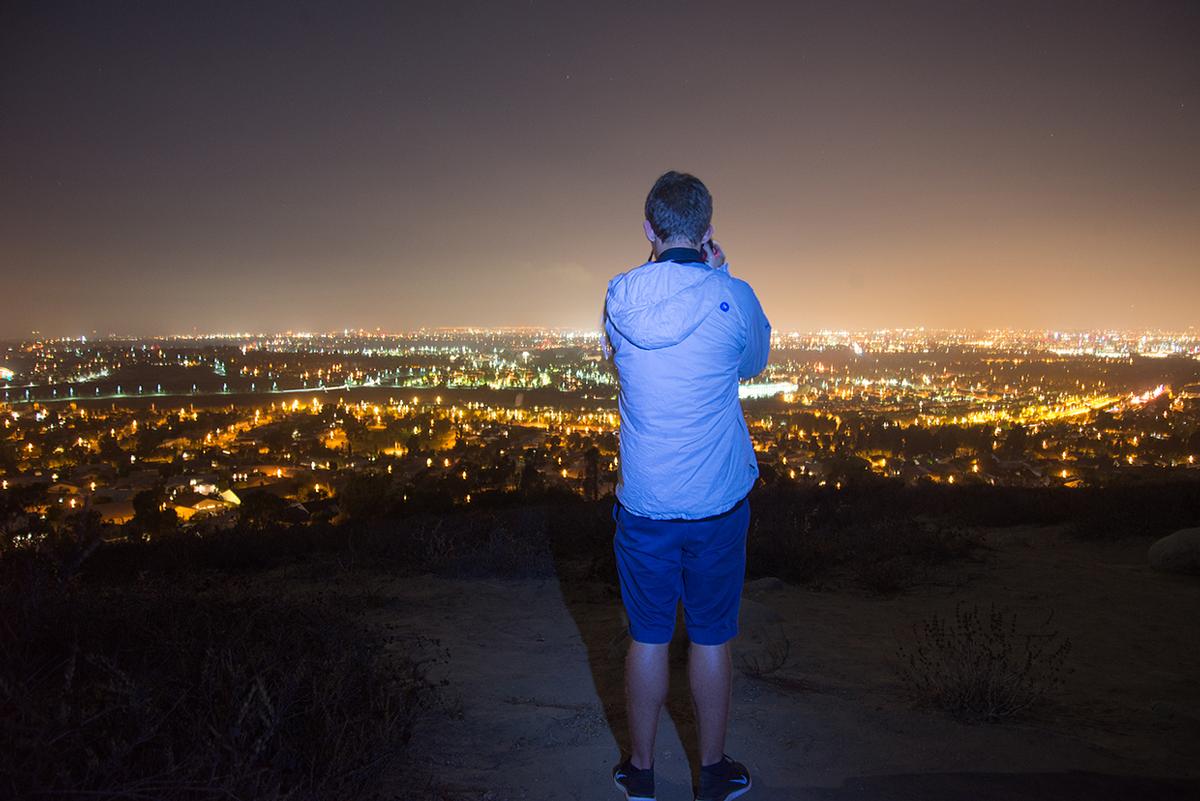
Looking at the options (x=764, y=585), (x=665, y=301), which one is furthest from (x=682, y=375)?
(x=764, y=585)

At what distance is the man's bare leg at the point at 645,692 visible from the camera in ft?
7.04

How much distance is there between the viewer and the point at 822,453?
18328mm

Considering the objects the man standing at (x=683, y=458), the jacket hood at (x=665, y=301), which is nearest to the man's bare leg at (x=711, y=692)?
the man standing at (x=683, y=458)

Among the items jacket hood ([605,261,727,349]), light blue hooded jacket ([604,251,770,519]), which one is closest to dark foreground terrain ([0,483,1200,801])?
light blue hooded jacket ([604,251,770,519])

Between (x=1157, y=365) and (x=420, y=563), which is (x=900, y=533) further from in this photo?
(x=1157, y=365)

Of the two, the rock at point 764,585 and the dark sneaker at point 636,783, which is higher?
the dark sneaker at point 636,783

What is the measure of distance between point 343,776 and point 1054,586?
6.78m

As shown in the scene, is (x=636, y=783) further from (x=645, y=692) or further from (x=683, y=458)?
(x=683, y=458)

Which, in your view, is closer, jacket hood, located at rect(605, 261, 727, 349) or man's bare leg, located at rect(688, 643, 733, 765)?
jacket hood, located at rect(605, 261, 727, 349)

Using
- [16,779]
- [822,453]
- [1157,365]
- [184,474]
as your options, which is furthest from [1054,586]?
[1157,365]

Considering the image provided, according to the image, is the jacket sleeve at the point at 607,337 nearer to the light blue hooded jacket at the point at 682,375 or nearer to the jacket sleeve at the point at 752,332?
the light blue hooded jacket at the point at 682,375

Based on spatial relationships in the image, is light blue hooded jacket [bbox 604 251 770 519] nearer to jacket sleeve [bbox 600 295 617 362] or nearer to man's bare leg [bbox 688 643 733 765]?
jacket sleeve [bbox 600 295 617 362]

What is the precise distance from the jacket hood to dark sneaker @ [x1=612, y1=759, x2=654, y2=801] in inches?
62.7

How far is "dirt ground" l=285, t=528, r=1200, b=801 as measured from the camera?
7.78 ft
